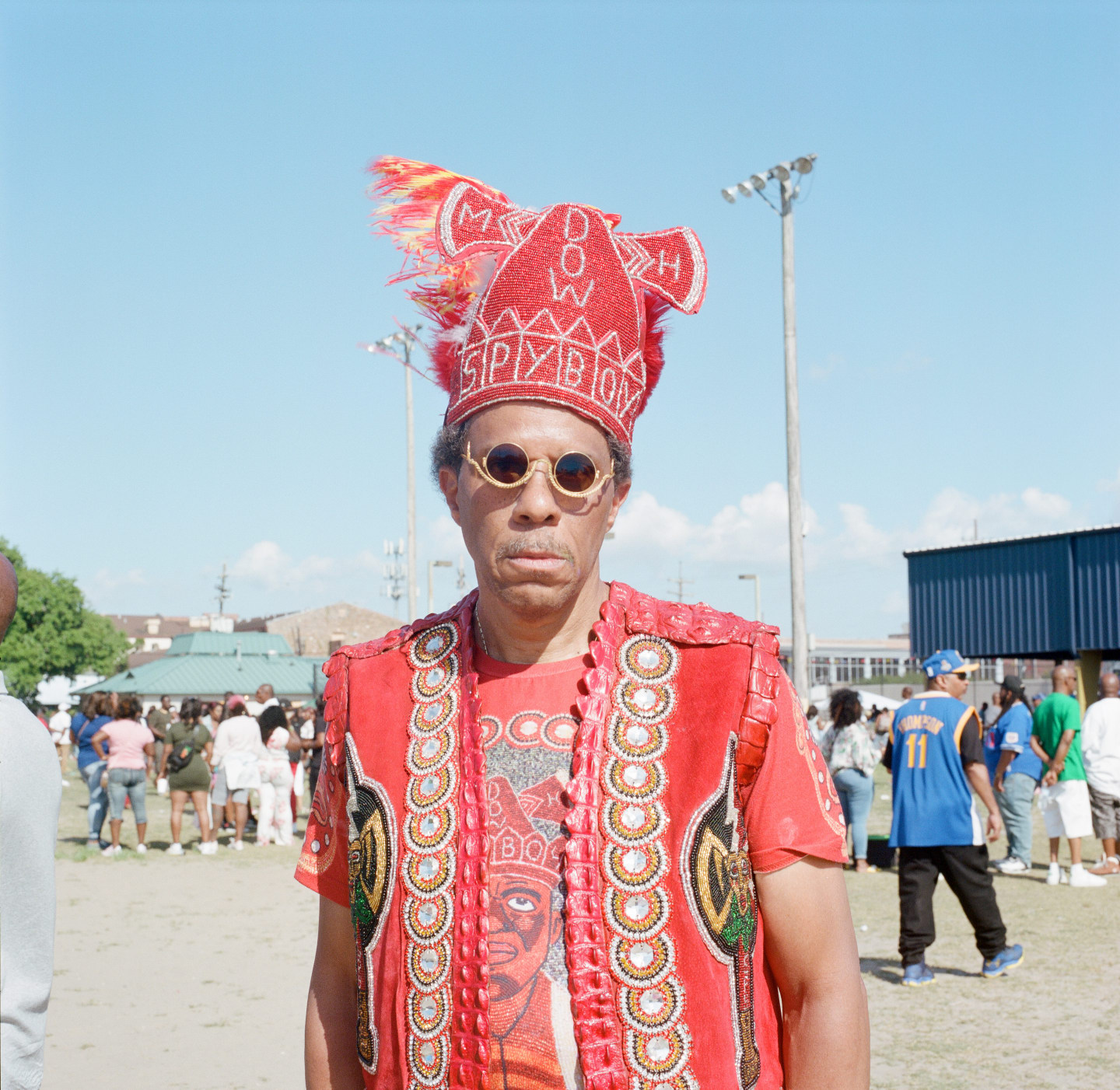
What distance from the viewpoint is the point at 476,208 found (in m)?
2.23

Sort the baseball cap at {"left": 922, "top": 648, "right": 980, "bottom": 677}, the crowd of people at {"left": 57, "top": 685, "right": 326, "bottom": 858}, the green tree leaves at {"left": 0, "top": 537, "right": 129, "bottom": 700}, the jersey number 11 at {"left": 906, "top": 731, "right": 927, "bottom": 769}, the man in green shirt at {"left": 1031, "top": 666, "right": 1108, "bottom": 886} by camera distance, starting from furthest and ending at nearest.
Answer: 1. the green tree leaves at {"left": 0, "top": 537, "right": 129, "bottom": 700}
2. the crowd of people at {"left": 57, "top": 685, "right": 326, "bottom": 858}
3. the man in green shirt at {"left": 1031, "top": 666, "right": 1108, "bottom": 886}
4. the baseball cap at {"left": 922, "top": 648, "right": 980, "bottom": 677}
5. the jersey number 11 at {"left": 906, "top": 731, "right": 927, "bottom": 769}

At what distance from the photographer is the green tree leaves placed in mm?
50906

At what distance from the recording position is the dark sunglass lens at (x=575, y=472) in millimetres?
1983

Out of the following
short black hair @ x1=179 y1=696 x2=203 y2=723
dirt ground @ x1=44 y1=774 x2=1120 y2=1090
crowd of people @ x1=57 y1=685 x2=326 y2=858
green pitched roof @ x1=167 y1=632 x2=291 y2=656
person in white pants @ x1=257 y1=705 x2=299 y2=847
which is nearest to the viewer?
dirt ground @ x1=44 y1=774 x2=1120 y2=1090

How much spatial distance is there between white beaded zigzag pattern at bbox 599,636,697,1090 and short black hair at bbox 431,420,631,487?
0.37 metres

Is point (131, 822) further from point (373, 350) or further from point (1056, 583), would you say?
point (1056, 583)

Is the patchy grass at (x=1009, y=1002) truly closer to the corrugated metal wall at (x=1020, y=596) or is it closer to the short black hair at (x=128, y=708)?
the short black hair at (x=128, y=708)

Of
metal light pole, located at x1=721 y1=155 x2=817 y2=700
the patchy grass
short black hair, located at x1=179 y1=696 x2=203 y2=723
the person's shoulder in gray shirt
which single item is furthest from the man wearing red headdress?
metal light pole, located at x1=721 y1=155 x2=817 y2=700

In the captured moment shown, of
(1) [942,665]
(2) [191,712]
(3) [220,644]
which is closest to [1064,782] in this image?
(1) [942,665]

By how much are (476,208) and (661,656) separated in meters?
0.92

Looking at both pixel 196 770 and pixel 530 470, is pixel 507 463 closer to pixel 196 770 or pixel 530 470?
pixel 530 470

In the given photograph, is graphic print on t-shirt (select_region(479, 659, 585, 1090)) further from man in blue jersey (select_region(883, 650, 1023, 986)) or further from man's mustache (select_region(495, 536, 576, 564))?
man in blue jersey (select_region(883, 650, 1023, 986))

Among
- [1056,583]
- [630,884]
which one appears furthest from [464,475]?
[1056,583]

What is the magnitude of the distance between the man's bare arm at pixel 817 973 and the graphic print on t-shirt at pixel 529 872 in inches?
13.5
